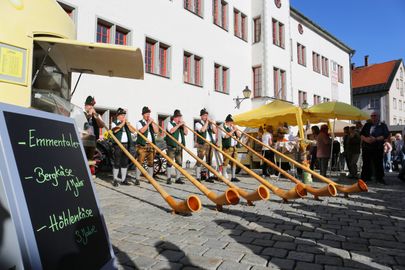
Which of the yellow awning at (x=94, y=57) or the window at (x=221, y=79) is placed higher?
the window at (x=221, y=79)

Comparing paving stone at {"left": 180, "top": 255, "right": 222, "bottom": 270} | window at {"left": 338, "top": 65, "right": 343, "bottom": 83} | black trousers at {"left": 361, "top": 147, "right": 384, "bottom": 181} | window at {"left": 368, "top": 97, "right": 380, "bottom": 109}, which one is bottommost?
paving stone at {"left": 180, "top": 255, "right": 222, "bottom": 270}

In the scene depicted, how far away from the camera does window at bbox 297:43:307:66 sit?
28312 mm

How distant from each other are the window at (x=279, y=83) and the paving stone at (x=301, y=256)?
70.6 ft

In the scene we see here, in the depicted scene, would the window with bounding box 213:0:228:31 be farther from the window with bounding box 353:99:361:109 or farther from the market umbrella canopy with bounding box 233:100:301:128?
the window with bounding box 353:99:361:109

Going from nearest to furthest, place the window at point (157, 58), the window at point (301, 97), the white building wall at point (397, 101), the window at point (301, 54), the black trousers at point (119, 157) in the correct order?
the black trousers at point (119, 157) → the window at point (157, 58) → the window at point (301, 97) → the window at point (301, 54) → the white building wall at point (397, 101)

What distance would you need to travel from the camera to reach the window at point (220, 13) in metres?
20.2

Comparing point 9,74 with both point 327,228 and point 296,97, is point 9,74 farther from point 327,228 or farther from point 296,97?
point 296,97

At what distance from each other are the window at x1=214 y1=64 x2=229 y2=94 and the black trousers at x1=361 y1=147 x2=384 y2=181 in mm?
11020

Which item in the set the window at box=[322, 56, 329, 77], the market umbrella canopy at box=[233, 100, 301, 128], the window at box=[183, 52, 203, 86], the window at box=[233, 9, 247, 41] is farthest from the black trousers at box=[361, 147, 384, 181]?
the window at box=[322, 56, 329, 77]

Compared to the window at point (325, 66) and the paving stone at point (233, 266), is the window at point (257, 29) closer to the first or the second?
the window at point (325, 66)

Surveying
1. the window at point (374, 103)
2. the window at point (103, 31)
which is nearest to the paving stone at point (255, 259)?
the window at point (103, 31)

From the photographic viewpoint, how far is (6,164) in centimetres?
178

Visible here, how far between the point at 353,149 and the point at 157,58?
378 inches

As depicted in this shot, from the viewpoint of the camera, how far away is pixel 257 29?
2339 cm
